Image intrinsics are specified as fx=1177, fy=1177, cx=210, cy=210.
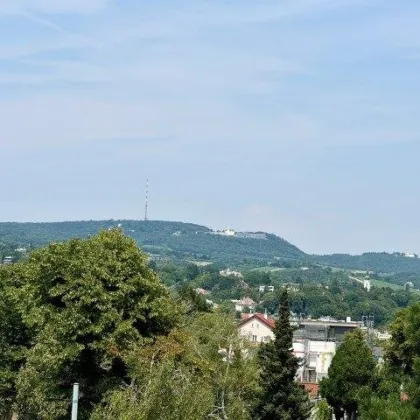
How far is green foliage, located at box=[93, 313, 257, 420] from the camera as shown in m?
26.8

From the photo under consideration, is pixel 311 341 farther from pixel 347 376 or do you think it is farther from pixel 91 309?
pixel 91 309

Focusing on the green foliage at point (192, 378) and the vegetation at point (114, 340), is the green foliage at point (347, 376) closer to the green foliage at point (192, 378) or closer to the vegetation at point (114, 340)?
the green foliage at point (192, 378)

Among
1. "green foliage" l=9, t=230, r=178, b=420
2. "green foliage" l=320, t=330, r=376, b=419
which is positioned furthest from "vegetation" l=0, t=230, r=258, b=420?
"green foliage" l=320, t=330, r=376, b=419

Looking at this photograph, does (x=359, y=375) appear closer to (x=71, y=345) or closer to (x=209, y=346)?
(x=209, y=346)

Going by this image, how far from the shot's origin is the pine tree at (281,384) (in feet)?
131

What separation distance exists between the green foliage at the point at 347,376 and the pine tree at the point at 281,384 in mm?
13187

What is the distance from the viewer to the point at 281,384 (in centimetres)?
3994

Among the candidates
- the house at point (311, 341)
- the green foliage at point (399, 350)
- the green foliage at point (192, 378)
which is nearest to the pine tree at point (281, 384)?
the green foliage at point (192, 378)

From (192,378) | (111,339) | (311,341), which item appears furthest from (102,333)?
(311,341)

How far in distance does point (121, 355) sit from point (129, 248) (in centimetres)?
495

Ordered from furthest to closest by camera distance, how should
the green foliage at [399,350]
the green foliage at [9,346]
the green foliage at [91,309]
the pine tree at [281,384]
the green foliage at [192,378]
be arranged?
1. the green foliage at [399,350]
2. the green foliage at [9,346]
3. the green foliage at [91,309]
4. the pine tree at [281,384]
5. the green foliage at [192,378]

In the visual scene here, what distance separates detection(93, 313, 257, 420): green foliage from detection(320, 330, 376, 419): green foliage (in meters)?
8.25

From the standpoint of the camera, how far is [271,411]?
39.8 m

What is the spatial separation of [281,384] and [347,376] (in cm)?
1519
